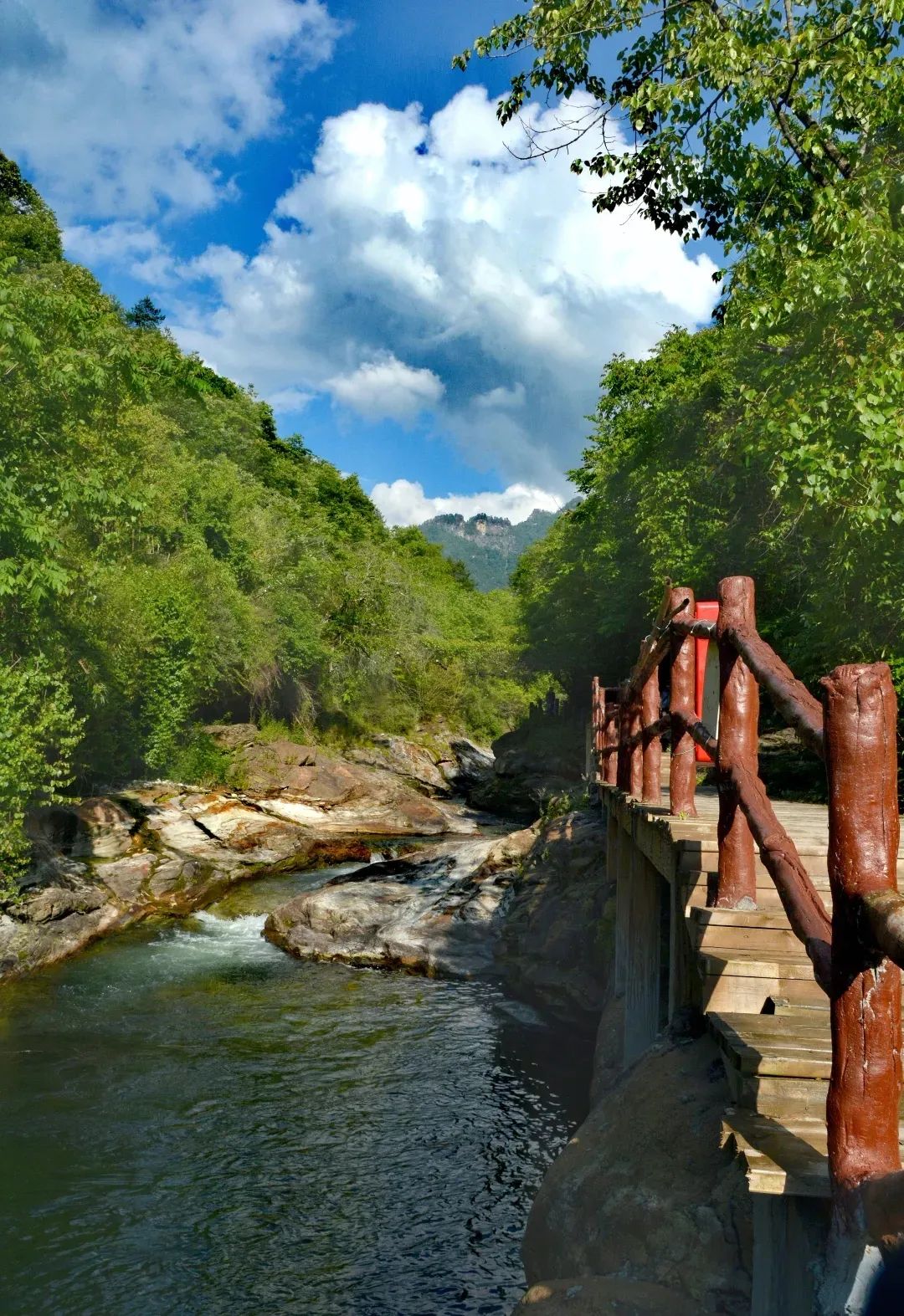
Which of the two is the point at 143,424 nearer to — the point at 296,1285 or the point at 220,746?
the point at 220,746

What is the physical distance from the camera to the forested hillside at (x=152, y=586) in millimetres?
15602

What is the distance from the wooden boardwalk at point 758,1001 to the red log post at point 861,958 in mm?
312

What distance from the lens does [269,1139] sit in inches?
381

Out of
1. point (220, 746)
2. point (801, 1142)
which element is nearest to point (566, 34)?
point (801, 1142)

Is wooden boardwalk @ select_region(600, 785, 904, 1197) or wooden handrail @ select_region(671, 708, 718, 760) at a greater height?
wooden handrail @ select_region(671, 708, 718, 760)

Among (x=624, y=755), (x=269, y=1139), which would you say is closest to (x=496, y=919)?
(x=624, y=755)

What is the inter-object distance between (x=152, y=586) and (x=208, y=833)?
6233mm

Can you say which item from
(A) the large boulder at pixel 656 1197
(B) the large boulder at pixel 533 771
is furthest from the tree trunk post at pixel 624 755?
(B) the large boulder at pixel 533 771

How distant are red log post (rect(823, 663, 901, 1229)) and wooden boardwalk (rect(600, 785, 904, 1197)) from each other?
1.02ft

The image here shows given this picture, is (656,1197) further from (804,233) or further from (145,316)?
(145,316)

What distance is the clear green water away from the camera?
7.35 metres

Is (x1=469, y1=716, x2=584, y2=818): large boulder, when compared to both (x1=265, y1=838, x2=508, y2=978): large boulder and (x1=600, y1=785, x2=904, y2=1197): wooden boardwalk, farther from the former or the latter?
(x1=600, y1=785, x2=904, y2=1197): wooden boardwalk

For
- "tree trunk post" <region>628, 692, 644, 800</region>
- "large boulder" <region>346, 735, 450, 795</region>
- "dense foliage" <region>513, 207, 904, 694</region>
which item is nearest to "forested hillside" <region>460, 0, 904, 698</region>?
"dense foliage" <region>513, 207, 904, 694</region>

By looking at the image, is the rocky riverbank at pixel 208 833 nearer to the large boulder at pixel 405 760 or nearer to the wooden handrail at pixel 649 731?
the large boulder at pixel 405 760
